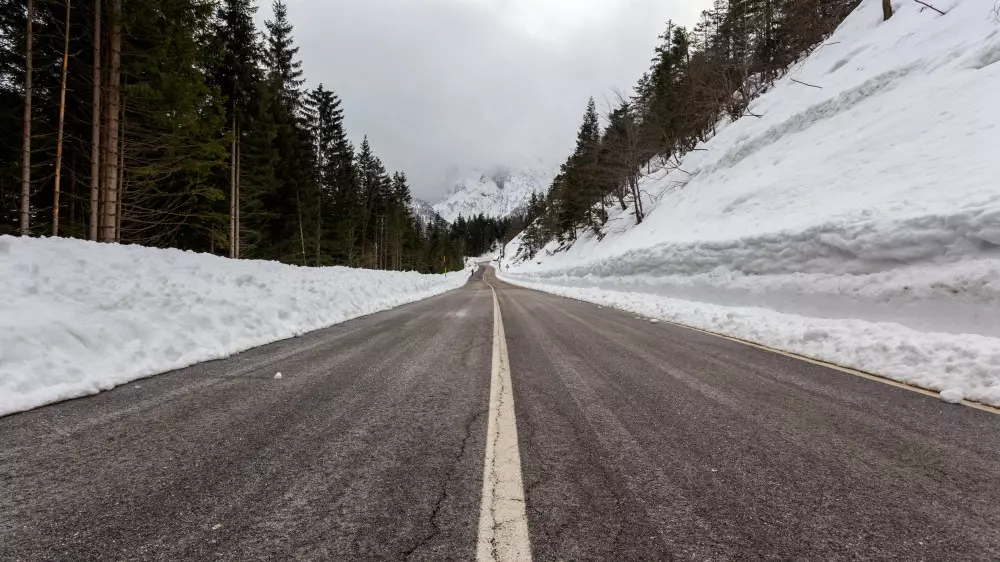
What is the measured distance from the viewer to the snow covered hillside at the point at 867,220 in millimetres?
5824

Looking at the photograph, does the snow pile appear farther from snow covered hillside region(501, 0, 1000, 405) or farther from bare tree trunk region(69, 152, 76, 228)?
bare tree trunk region(69, 152, 76, 228)

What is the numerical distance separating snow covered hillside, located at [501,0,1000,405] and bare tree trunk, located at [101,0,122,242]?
14.8 meters

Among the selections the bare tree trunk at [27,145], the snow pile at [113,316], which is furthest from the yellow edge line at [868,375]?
the bare tree trunk at [27,145]

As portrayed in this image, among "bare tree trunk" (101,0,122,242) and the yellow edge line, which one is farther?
"bare tree trunk" (101,0,122,242)

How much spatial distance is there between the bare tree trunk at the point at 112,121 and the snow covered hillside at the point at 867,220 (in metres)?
14.8

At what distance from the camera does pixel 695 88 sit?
108 ft

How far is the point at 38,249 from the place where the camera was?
613 cm

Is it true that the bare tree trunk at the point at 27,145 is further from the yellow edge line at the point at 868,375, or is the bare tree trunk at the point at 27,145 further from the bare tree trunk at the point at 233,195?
the yellow edge line at the point at 868,375

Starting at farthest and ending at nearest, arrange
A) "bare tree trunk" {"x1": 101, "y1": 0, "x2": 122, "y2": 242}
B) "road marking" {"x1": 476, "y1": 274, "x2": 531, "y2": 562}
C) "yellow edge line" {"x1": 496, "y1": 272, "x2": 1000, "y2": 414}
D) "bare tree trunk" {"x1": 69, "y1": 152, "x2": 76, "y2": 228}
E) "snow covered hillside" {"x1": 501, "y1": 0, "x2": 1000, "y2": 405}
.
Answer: "bare tree trunk" {"x1": 69, "y1": 152, "x2": 76, "y2": 228} → "bare tree trunk" {"x1": 101, "y1": 0, "x2": 122, "y2": 242} → "snow covered hillside" {"x1": 501, "y1": 0, "x2": 1000, "y2": 405} → "yellow edge line" {"x1": 496, "y1": 272, "x2": 1000, "y2": 414} → "road marking" {"x1": 476, "y1": 274, "x2": 531, "y2": 562}

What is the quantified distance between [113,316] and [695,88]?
1496 inches

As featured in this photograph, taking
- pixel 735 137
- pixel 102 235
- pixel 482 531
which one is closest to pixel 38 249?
pixel 102 235

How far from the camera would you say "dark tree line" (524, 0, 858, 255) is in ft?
88.3

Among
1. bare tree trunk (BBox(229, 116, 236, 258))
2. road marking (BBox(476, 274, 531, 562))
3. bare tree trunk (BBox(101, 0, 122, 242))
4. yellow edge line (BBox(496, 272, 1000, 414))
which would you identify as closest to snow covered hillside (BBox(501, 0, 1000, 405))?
yellow edge line (BBox(496, 272, 1000, 414))

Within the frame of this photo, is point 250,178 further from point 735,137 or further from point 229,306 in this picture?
point 735,137
